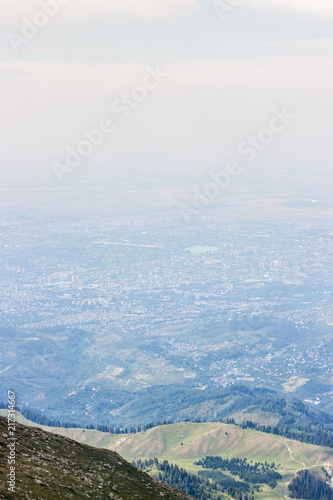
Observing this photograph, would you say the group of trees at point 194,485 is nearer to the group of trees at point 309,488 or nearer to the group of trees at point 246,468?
the group of trees at point 246,468

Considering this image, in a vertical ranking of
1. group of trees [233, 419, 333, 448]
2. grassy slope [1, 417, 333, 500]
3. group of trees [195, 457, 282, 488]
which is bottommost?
group of trees [195, 457, 282, 488]

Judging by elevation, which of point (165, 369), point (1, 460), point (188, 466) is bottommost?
point (188, 466)

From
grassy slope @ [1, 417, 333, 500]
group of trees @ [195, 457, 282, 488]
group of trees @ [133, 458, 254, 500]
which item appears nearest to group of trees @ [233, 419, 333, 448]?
grassy slope @ [1, 417, 333, 500]

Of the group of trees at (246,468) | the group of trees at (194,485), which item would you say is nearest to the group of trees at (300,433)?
the group of trees at (246,468)

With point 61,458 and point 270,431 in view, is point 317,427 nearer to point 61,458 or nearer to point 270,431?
point 270,431

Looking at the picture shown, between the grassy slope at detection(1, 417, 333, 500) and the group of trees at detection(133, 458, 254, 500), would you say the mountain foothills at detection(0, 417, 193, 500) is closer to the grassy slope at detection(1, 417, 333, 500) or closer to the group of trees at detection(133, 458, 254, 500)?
the group of trees at detection(133, 458, 254, 500)

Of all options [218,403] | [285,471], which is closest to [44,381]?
[218,403]

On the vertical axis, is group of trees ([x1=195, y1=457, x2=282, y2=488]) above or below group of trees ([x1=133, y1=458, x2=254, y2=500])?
above
